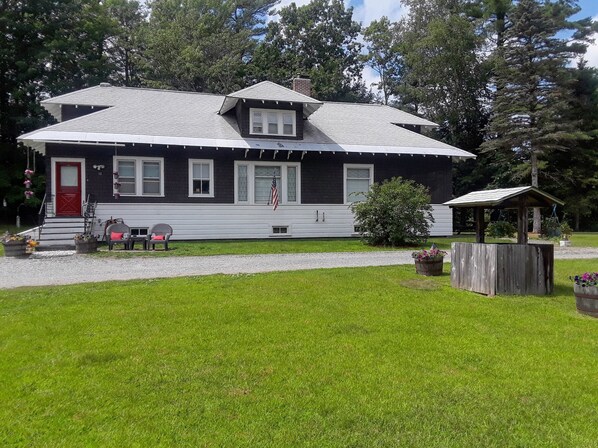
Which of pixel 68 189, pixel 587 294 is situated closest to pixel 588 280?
pixel 587 294

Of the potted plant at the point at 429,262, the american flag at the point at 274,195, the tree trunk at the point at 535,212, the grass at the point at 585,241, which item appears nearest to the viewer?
the potted plant at the point at 429,262

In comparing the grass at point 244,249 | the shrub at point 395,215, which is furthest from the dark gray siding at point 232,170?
the shrub at point 395,215

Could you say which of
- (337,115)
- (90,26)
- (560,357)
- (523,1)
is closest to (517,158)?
(523,1)

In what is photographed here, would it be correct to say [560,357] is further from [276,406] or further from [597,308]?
[276,406]

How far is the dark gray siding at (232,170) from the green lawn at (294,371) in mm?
11273

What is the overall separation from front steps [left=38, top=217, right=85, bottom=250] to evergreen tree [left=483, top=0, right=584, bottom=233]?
24.4 meters

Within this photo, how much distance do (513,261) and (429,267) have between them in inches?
81.1

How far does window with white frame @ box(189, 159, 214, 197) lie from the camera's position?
1869 cm

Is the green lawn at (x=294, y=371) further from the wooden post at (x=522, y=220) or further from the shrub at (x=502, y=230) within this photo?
the shrub at (x=502, y=230)

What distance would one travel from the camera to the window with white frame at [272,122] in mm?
19625

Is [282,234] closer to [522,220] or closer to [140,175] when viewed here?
[140,175]

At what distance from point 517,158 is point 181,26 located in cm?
2730

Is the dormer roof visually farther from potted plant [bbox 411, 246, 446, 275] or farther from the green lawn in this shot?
the green lawn

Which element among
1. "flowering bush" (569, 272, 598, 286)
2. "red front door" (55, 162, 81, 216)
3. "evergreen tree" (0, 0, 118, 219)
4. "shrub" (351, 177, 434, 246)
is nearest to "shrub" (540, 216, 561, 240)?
"shrub" (351, 177, 434, 246)
